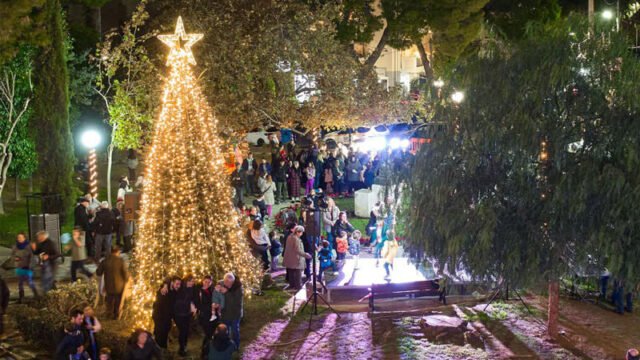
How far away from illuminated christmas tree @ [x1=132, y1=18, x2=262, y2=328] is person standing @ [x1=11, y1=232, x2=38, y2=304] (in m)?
2.57

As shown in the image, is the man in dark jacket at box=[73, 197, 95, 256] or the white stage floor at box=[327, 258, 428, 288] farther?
the man in dark jacket at box=[73, 197, 95, 256]

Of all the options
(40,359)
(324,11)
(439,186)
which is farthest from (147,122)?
(439,186)

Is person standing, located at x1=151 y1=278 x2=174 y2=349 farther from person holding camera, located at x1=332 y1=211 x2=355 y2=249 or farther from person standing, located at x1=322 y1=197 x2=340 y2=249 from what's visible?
person holding camera, located at x1=332 y1=211 x2=355 y2=249

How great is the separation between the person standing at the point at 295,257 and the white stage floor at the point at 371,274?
70 centimetres

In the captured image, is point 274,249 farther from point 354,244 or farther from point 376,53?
point 376,53

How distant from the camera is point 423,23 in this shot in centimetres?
3206

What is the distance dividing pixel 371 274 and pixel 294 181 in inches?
385

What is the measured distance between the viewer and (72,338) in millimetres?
10844

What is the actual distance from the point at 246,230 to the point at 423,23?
17.3 metres

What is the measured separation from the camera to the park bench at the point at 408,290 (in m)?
15.4

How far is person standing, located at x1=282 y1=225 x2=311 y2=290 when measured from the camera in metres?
16.4

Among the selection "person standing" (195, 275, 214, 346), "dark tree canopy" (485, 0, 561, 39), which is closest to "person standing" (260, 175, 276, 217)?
"person standing" (195, 275, 214, 346)

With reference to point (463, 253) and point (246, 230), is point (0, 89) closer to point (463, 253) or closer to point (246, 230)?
point (246, 230)

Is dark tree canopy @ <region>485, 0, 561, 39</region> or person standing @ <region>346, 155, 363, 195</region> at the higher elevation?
dark tree canopy @ <region>485, 0, 561, 39</region>
